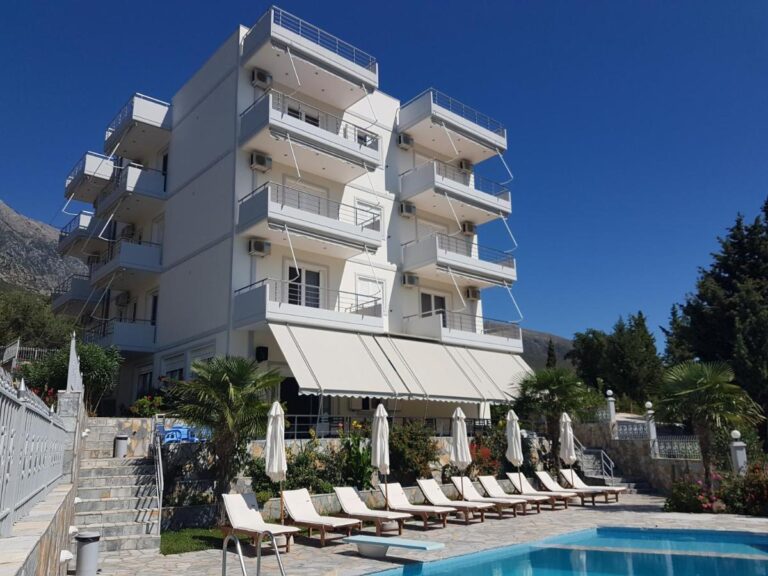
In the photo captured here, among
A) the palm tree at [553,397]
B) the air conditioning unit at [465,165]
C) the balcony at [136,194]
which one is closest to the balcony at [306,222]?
the balcony at [136,194]

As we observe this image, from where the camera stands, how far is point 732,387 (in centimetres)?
1872

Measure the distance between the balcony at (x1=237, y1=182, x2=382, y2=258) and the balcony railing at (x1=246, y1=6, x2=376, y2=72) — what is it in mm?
6358

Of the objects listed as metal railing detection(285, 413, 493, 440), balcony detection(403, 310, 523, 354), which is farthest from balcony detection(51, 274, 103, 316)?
balcony detection(403, 310, 523, 354)

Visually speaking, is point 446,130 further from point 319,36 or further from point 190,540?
point 190,540

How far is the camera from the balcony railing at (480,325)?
101 feet

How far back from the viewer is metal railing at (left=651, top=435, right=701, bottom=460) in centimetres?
2286

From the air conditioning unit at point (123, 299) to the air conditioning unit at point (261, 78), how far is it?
1304 centimetres

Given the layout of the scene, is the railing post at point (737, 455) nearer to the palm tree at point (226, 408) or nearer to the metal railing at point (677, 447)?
the metal railing at point (677, 447)

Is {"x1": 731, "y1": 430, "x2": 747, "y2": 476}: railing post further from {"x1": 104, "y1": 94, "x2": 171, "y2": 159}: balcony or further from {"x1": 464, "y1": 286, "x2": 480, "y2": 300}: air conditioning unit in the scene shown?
{"x1": 104, "y1": 94, "x2": 171, "y2": 159}: balcony

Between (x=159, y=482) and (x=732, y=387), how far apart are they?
15995mm

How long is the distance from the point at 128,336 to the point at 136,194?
6.57 m

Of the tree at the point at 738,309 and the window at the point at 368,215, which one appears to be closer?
the window at the point at 368,215

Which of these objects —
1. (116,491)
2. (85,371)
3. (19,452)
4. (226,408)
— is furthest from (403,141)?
(19,452)

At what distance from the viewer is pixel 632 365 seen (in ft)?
166
